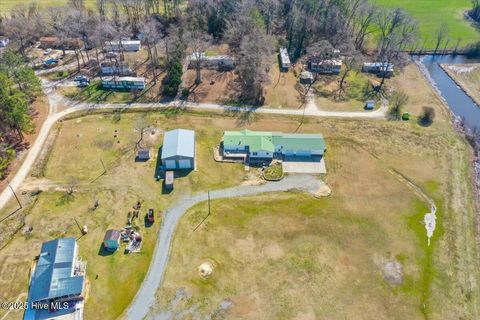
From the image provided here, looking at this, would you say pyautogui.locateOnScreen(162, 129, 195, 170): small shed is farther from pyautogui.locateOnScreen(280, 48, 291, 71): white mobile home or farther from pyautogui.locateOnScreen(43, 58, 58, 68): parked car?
pyautogui.locateOnScreen(43, 58, 58, 68): parked car

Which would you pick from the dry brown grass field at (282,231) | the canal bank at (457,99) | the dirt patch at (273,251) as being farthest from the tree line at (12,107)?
the canal bank at (457,99)

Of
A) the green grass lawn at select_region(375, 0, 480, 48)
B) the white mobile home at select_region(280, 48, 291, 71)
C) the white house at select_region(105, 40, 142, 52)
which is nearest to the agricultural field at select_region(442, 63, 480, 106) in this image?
the green grass lawn at select_region(375, 0, 480, 48)

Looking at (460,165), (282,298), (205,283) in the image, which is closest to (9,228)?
(205,283)

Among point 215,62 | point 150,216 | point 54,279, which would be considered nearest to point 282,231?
point 150,216

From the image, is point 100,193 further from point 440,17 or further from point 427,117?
point 440,17

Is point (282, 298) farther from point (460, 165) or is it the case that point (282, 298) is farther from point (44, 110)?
point (44, 110)
